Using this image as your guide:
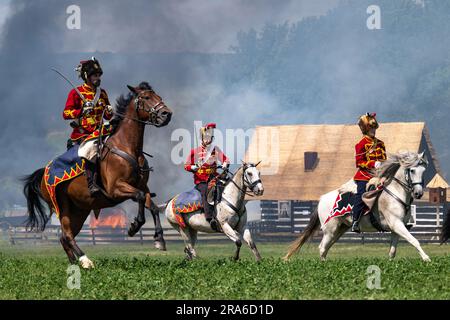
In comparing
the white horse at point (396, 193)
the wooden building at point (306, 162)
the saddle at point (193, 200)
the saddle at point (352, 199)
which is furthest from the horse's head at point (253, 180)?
the wooden building at point (306, 162)

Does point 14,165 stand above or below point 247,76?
below

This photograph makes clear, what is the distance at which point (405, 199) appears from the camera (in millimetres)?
20172

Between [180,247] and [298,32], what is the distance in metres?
93.4

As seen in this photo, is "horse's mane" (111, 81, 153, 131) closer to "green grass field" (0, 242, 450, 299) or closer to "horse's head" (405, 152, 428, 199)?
"green grass field" (0, 242, 450, 299)

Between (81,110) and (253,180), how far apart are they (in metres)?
4.27

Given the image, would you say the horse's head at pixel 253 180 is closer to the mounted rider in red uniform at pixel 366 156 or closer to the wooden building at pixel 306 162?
the mounted rider in red uniform at pixel 366 156

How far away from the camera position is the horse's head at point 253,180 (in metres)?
21.0

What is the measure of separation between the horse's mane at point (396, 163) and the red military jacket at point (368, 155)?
0.31 meters

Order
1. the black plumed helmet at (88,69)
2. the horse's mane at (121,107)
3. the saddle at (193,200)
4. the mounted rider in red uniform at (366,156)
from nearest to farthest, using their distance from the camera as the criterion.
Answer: the horse's mane at (121,107) → the black plumed helmet at (88,69) → the mounted rider in red uniform at (366,156) → the saddle at (193,200)

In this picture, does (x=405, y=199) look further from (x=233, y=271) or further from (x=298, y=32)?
(x=298, y=32)

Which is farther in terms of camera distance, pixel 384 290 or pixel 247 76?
pixel 247 76

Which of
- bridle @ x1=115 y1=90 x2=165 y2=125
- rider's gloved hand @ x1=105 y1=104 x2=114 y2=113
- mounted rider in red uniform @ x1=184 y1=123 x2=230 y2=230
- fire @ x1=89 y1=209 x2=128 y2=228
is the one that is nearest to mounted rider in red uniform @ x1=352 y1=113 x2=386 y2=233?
mounted rider in red uniform @ x1=184 y1=123 x2=230 y2=230

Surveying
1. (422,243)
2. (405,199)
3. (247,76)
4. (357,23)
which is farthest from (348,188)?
(357,23)

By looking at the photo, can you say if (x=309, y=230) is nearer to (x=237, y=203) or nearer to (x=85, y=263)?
(x=237, y=203)
